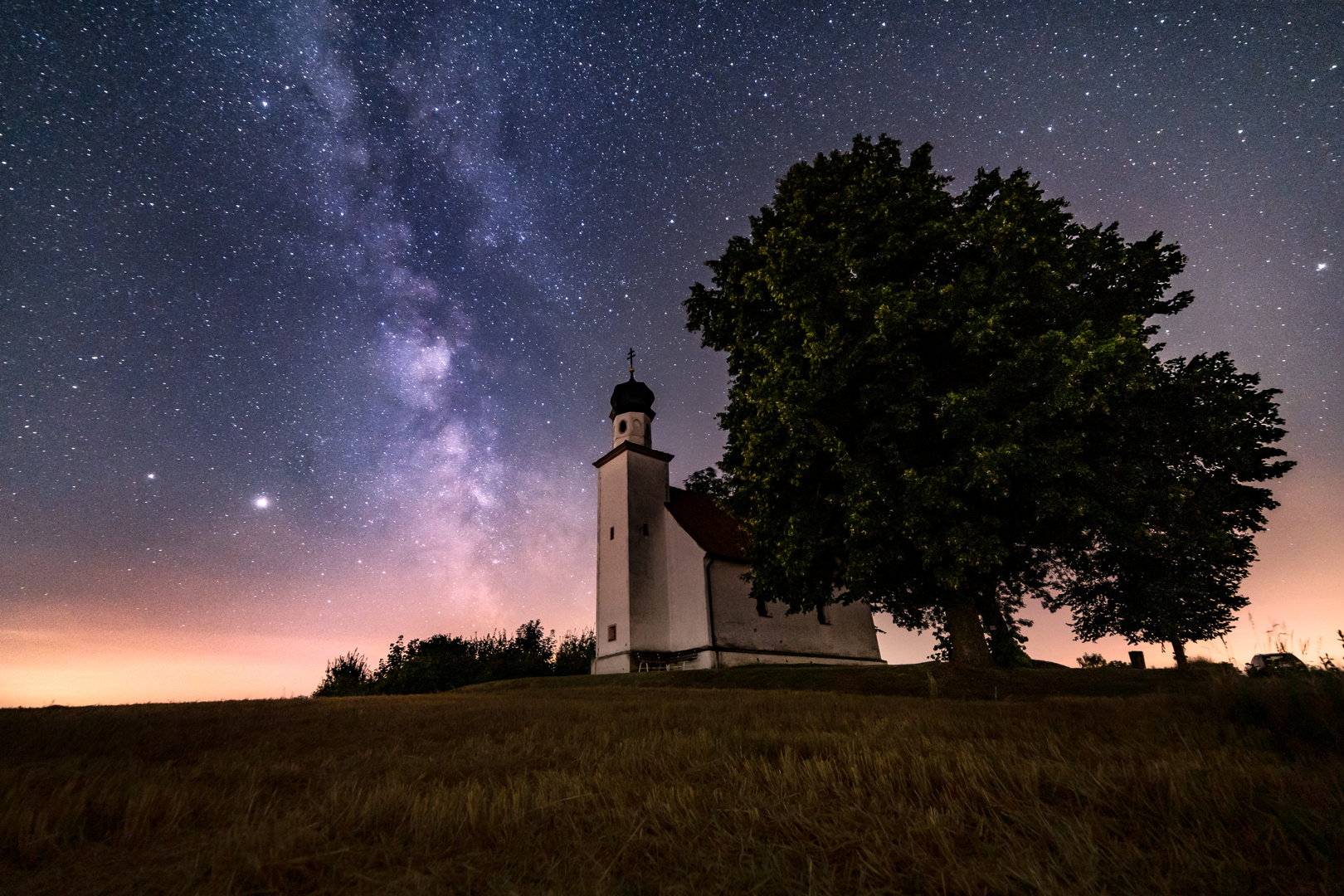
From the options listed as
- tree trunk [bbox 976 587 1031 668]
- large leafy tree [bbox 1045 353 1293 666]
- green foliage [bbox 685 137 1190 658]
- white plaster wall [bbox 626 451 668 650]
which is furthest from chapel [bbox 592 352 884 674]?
large leafy tree [bbox 1045 353 1293 666]

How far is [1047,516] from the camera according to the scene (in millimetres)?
14797

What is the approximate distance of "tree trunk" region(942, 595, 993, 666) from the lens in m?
15.2

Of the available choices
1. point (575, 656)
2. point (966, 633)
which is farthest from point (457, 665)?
point (966, 633)

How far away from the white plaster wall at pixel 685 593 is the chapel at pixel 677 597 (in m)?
0.05

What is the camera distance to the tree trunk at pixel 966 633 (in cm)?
1525

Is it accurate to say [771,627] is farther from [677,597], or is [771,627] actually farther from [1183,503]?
[1183,503]

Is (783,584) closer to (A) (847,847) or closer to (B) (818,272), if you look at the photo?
(B) (818,272)

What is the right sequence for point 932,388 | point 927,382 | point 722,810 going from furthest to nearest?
point 932,388 < point 927,382 < point 722,810

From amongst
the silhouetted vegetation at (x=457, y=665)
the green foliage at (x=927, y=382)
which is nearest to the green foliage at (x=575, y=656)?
the silhouetted vegetation at (x=457, y=665)

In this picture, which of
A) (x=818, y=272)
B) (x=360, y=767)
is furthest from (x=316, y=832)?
(x=818, y=272)

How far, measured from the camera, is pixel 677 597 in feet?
95.9

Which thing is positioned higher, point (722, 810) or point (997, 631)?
point (997, 631)

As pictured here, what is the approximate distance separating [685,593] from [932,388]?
17.4 meters

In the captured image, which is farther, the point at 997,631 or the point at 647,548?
the point at 647,548
